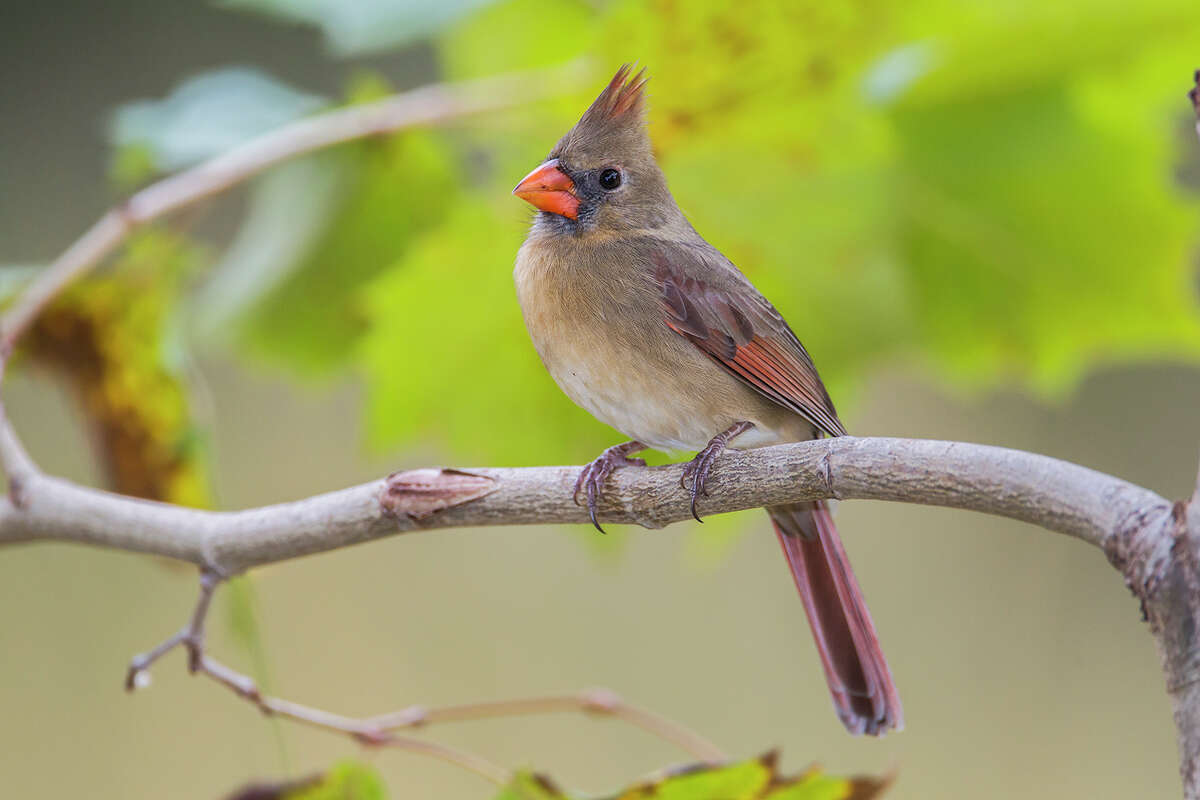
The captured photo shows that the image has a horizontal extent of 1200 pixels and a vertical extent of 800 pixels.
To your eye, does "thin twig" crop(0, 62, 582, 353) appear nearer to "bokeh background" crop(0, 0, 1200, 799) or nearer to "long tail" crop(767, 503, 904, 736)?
"bokeh background" crop(0, 0, 1200, 799)

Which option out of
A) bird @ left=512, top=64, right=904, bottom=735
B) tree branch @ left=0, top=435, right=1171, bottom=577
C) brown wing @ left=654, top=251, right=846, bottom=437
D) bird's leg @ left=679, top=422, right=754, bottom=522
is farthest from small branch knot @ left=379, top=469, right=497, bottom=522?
brown wing @ left=654, top=251, right=846, bottom=437

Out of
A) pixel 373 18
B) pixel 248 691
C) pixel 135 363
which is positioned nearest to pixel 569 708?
pixel 248 691

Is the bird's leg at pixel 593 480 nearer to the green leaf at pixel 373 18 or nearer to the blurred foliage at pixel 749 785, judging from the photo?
the blurred foliage at pixel 749 785

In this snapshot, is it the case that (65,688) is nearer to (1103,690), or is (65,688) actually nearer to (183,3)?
(183,3)

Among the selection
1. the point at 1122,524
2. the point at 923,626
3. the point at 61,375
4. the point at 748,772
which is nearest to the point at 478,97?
the point at 61,375

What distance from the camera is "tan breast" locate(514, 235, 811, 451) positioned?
1.50 metres

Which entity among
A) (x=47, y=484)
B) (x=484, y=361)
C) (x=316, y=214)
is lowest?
(x=47, y=484)

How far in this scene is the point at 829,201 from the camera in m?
1.61

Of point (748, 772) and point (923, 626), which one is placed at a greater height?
point (923, 626)

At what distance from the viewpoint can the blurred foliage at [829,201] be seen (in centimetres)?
157

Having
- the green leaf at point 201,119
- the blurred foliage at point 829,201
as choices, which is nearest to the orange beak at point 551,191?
the blurred foliage at point 829,201

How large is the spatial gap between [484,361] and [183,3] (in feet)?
4.62

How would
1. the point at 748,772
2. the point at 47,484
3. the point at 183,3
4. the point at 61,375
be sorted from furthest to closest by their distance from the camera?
1. the point at 183,3
2. the point at 61,375
3. the point at 47,484
4. the point at 748,772

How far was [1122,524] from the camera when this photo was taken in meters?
0.79
